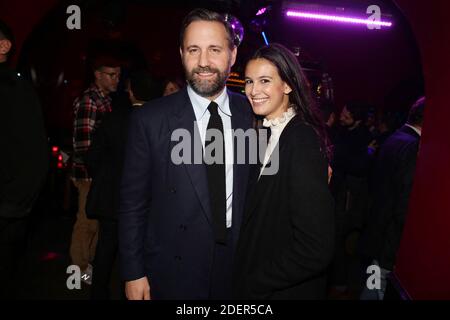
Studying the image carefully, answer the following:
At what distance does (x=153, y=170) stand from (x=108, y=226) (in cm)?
146

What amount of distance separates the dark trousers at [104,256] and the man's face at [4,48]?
139 cm

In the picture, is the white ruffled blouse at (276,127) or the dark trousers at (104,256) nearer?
the white ruffled blouse at (276,127)

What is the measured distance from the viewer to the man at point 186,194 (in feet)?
5.83

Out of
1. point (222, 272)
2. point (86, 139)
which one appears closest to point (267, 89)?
point (222, 272)

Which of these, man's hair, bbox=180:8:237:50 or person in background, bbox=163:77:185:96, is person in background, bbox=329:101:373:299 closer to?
person in background, bbox=163:77:185:96

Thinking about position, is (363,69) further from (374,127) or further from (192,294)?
(192,294)

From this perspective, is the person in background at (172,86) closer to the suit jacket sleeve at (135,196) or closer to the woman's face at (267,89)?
the suit jacket sleeve at (135,196)

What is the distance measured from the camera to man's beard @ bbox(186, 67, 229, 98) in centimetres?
185

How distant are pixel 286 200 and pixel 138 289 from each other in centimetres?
88

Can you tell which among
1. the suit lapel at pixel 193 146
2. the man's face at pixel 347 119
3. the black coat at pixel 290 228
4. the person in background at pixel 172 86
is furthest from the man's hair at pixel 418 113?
the person in background at pixel 172 86

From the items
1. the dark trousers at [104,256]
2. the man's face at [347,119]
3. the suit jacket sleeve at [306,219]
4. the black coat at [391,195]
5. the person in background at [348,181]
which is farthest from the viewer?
the man's face at [347,119]

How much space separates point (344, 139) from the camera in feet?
12.6

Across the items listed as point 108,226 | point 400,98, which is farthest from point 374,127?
point 108,226
